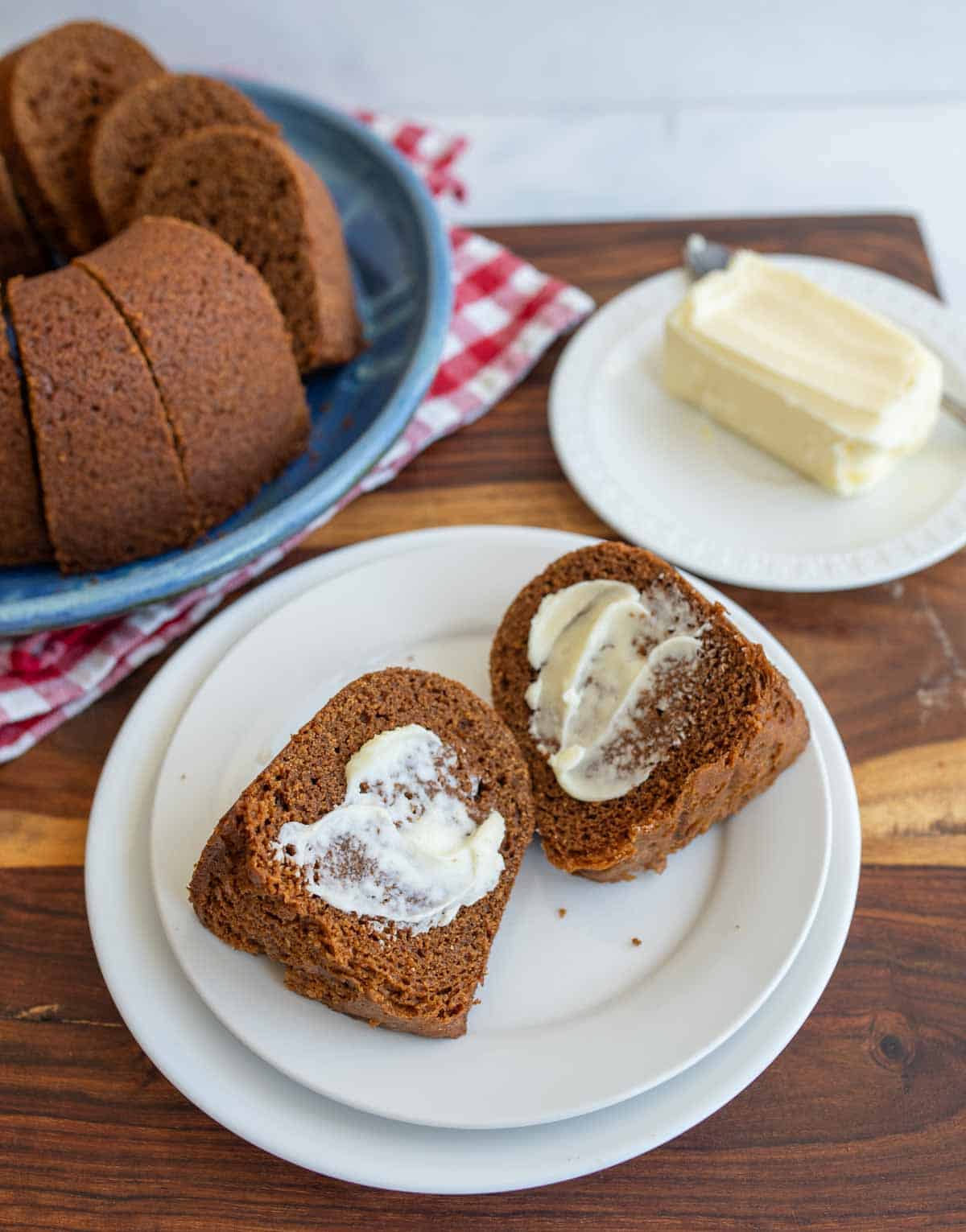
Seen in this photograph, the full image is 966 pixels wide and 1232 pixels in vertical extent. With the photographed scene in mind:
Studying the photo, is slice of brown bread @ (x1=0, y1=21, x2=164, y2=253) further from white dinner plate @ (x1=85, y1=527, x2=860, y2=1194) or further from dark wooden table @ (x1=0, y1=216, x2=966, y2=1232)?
white dinner plate @ (x1=85, y1=527, x2=860, y2=1194)

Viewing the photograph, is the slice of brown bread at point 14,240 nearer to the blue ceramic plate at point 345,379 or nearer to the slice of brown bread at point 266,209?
the slice of brown bread at point 266,209

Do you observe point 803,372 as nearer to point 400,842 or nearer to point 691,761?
point 691,761

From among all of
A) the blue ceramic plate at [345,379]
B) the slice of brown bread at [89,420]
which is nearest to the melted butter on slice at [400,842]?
the blue ceramic plate at [345,379]

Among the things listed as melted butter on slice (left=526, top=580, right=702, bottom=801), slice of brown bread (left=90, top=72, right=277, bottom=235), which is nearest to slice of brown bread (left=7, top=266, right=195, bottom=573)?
slice of brown bread (left=90, top=72, right=277, bottom=235)

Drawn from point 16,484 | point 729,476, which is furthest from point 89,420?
point 729,476

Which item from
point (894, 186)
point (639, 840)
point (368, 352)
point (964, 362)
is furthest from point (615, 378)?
point (894, 186)
